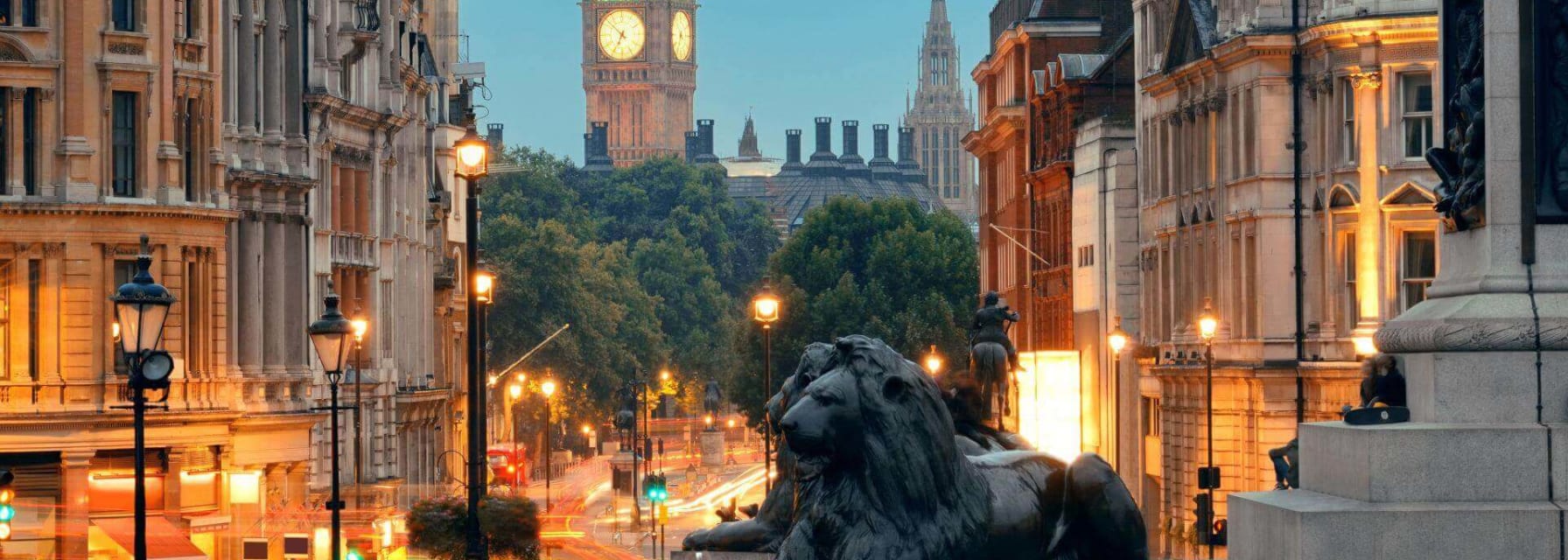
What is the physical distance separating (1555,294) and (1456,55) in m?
2.06

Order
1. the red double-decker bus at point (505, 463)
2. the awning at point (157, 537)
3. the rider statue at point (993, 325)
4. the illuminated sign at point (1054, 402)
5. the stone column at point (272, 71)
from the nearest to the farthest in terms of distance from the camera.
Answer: the rider statue at point (993, 325) < the awning at point (157, 537) < the stone column at point (272, 71) < the illuminated sign at point (1054, 402) < the red double-decker bus at point (505, 463)

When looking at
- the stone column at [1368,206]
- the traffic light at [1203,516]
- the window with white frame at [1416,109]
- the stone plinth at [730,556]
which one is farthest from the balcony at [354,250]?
the stone plinth at [730,556]

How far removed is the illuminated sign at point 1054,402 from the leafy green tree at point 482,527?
23443mm

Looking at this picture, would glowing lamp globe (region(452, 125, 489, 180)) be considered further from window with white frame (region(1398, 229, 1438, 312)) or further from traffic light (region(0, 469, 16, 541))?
window with white frame (region(1398, 229, 1438, 312))

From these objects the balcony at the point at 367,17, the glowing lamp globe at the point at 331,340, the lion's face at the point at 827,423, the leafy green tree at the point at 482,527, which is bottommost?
the leafy green tree at the point at 482,527

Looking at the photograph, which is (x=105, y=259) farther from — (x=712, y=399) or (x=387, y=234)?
(x=712, y=399)

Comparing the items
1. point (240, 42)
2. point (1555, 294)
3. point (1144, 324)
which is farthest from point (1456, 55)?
point (1144, 324)

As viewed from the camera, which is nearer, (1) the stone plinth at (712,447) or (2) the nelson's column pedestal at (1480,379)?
(2) the nelson's column pedestal at (1480,379)

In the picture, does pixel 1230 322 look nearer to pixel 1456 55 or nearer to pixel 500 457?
pixel 1456 55

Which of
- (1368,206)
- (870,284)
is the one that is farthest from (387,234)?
(870,284)

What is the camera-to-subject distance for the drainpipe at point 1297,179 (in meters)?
58.0

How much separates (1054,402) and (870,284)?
64373mm

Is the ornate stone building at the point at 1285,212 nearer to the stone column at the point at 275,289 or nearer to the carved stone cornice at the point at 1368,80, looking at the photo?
the carved stone cornice at the point at 1368,80

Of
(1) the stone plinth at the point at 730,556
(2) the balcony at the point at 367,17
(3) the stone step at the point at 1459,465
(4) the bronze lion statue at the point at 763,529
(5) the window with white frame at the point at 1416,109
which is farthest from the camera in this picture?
(2) the balcony at the point at 367,17
